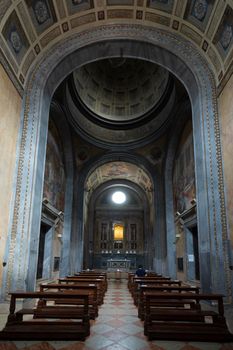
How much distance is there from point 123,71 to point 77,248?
11.6 metres

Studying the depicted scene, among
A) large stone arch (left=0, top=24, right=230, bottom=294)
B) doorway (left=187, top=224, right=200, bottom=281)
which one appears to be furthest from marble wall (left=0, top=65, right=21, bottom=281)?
doorway (left=187, top=224, right=200, bottom=281)

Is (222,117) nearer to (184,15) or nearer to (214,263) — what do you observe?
(184,15)

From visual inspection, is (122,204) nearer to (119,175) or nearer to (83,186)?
(119,175)

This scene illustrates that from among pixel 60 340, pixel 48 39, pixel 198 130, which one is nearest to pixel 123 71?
pixel 48 39

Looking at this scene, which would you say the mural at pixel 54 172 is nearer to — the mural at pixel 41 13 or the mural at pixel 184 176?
the mural at pixel 41 13

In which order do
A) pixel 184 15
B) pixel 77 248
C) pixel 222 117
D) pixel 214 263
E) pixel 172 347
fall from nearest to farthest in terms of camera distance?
1. pixel 172 347
2. pixel 214 263
3. pixel 222 117
4. pixel 184 15
5. pixel 77 248

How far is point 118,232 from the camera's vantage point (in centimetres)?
2827

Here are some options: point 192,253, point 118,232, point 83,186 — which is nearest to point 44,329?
point 192,253

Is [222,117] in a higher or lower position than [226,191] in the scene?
higher

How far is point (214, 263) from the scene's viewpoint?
7.95 meters

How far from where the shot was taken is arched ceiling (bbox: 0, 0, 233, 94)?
8008 millimetres

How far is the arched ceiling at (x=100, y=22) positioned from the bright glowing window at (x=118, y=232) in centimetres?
2056

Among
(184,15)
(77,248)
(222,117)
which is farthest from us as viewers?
(77,248)

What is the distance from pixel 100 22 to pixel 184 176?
808 cm
